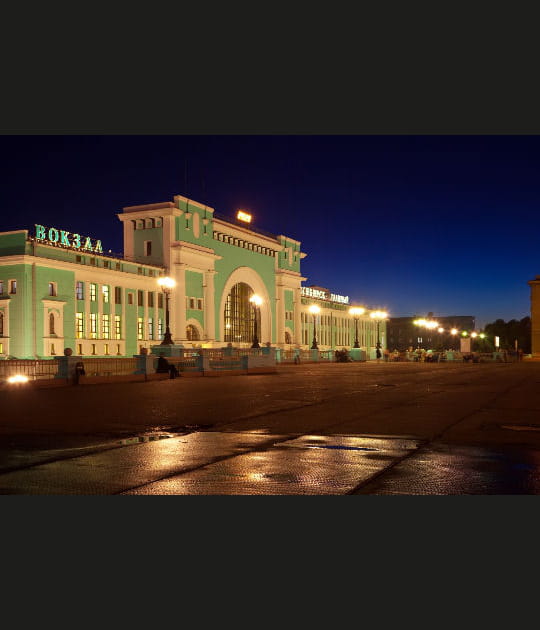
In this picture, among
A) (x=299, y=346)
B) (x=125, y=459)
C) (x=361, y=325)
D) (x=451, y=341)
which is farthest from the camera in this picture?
(x=451, y=341)

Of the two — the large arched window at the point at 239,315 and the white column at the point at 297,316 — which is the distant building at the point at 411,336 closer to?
the white column at the point at 297,316

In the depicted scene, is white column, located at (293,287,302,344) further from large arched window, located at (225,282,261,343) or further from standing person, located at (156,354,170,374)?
standing person, located at (156,354,170,374)

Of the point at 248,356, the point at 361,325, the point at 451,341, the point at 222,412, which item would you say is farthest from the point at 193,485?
the point at 451,341

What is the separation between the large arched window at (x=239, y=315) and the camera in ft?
263

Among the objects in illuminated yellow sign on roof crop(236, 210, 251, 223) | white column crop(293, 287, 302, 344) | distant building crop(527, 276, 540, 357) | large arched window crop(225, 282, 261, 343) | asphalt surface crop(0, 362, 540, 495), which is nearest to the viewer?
asphalt surface crop(0, 362, 540, 495)

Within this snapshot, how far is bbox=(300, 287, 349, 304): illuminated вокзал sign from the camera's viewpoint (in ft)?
336

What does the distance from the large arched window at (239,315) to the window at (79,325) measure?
23480 millimetres

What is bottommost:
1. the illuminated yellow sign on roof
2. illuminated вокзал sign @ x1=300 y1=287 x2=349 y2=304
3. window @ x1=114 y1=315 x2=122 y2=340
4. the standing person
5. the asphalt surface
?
the asphalt surface

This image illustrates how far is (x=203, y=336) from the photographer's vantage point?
238ft

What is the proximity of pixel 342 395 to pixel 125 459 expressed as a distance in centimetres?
1267

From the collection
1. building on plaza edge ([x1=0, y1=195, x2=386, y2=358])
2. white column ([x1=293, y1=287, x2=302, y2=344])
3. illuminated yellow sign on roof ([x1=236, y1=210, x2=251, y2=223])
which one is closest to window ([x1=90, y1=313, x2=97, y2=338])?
building on plaza edge ([x1=0, y1=195, x2=386, y2=358])

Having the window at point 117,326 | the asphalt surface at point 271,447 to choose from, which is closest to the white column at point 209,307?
the window at point 117,326

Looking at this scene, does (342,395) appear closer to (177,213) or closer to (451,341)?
(177,213)

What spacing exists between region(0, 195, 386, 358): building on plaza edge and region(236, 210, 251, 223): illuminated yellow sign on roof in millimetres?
648
